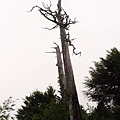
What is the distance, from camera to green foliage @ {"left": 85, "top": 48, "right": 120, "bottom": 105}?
1767cm

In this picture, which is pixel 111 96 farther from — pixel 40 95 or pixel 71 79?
pixel 40 95

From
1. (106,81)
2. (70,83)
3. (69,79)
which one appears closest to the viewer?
(70,83)

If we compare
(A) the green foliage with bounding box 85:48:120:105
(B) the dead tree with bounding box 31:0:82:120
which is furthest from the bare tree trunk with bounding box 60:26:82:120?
(A) the green foliage with bounding box 85:48:120:105

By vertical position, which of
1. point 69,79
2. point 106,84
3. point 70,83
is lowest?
point 70,83

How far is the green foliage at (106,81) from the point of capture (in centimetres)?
1767

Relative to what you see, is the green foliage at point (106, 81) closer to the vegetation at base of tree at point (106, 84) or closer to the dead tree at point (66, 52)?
the vegetation at base of tree at point (106, 84)

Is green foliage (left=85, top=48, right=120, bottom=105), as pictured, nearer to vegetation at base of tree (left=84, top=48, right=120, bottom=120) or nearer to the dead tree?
vegetation at base of tree (left=84, top=48, right=120, bottom=120)

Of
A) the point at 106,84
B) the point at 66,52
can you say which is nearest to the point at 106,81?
the point at 106,84

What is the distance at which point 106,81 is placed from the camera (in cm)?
1797

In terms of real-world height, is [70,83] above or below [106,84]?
below

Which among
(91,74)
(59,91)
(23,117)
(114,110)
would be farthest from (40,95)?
(59,91)

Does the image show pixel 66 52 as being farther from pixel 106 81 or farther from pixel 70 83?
pixel 106 81

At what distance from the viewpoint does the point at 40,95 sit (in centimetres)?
2972

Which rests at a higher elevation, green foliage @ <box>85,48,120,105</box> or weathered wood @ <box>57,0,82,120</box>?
green foliage @ <box>85,48,120,105</box>
